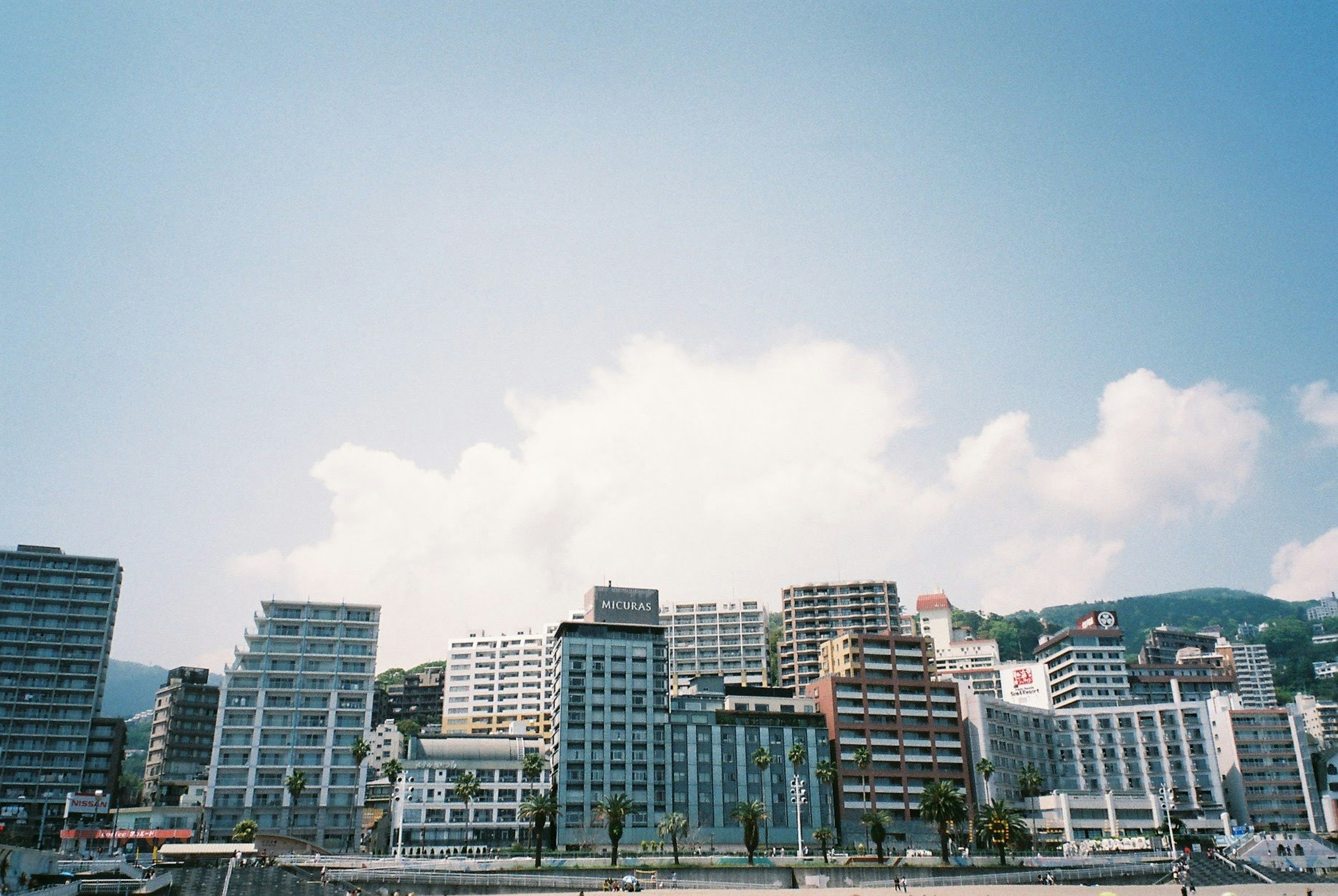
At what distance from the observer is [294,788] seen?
16000 cm

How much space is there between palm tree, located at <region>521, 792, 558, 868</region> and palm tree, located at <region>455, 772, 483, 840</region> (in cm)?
1313

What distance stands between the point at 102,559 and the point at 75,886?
120235 millimetres

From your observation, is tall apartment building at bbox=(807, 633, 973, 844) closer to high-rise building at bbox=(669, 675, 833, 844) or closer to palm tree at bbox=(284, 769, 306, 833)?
high-rise building at bbox=(669, 675, 833, 844)

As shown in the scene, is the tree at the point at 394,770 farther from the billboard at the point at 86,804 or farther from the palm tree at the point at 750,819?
the palm tree at the point at 750,819

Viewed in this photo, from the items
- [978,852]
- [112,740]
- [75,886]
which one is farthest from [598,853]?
[112,740]

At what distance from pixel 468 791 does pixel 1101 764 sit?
115561 millimetres

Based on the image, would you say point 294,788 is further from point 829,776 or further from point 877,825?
point 877,825

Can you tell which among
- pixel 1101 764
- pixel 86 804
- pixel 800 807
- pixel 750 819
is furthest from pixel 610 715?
pixel 1101 764

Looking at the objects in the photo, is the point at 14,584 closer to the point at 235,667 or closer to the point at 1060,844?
the point at 235,667

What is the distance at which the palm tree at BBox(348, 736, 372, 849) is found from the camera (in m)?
164

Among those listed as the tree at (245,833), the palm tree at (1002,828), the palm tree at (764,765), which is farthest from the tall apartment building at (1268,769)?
the tree at (245,833)

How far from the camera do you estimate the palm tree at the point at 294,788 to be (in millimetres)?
160000

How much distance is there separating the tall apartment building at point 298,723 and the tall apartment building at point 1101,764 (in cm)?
10822

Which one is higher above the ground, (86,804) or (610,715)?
(610,715)
